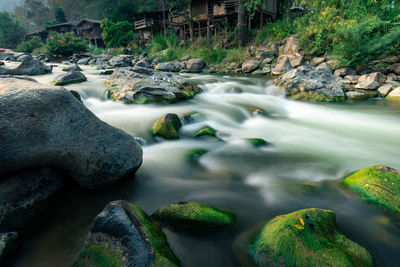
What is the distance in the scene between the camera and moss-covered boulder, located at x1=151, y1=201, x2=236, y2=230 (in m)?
2.06

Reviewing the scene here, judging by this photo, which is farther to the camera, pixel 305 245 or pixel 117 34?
pixel 117 34

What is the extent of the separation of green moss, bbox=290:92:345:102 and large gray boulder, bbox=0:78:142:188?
269 inches

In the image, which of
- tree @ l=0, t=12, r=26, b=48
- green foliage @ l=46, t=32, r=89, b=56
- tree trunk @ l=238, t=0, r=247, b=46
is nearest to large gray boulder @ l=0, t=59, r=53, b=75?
tree trunk @ l=238, t=0, r=247, b=46

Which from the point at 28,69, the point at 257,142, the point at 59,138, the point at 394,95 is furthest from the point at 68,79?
the point at 394,95

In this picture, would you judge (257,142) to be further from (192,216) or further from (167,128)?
(192,216)

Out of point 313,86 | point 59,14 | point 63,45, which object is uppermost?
point 59,14

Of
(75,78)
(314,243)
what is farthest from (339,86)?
(75,78)

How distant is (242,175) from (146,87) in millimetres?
4467

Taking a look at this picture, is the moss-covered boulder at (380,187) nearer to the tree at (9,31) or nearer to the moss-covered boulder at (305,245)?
the moss-covered boulder at (305,245)

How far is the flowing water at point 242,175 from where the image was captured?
1.95 metres

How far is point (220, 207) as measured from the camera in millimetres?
2443

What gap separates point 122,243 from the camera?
5.20ft

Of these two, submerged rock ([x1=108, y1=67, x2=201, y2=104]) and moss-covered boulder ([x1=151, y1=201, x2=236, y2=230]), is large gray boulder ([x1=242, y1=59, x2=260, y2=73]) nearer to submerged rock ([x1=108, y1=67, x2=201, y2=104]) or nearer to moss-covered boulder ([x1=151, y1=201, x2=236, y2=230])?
submerged rock ([x1=108, y1=67, x2=201, y2=104])

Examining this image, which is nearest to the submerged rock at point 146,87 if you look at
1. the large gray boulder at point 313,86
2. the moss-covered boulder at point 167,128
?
the moss-covered boulder at point 167,128
